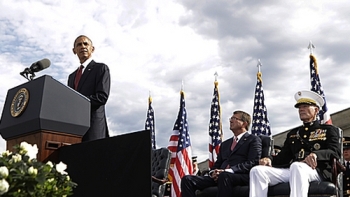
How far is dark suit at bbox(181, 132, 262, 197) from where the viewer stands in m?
4.69

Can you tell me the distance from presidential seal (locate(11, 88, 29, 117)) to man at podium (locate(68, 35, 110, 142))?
0.56 meters

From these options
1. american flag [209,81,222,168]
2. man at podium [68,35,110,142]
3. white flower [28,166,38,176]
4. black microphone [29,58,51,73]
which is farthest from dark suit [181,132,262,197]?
american flag [209,81,222,168]

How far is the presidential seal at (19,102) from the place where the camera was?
249 centimetres

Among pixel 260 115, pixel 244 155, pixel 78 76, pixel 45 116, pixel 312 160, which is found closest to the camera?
pixel 45 116

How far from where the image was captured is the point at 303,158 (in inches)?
181

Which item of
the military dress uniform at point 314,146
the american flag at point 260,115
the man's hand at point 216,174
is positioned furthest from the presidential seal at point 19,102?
the american flag at point 260,115

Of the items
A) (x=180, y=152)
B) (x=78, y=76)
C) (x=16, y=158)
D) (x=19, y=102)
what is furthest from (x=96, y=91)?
(x=180, y=152)

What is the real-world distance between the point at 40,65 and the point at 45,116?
473 mm

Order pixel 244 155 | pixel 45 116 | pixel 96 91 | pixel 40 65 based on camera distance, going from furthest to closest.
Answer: pixel 244 155, pixel 96 91, pixel 40 65, pixel 45 116

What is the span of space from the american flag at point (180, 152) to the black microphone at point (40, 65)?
265 inches

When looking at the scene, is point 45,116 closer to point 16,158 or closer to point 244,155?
point 16,158

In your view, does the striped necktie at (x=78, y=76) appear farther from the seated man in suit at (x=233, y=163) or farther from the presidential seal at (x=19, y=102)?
the seated man in suit at (x=233, y=163)

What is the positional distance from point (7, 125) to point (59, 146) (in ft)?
1.24

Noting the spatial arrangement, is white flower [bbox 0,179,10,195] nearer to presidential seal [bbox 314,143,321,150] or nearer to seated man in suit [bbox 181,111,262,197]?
seated man in suit [bbox 181,111,262,197]
